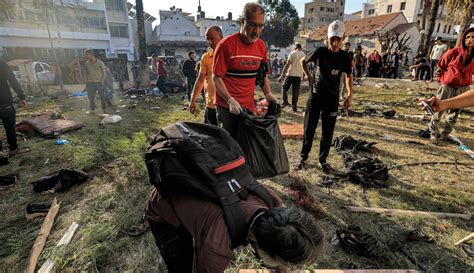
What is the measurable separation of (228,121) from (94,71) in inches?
260

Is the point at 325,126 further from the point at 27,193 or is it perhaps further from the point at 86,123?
the point at 86,123

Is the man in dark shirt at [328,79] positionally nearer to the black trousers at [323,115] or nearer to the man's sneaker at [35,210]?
the black trousers at [323,115]

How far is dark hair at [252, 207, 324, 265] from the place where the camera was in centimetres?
101

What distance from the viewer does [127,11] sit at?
31453 millimetres

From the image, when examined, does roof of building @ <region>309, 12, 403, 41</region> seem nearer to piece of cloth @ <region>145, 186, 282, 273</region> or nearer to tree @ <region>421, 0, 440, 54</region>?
tree @ <region>421, 0, 440, 54</region>

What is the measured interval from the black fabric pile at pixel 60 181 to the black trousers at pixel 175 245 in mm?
2778

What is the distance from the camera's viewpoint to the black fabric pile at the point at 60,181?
3.54 m

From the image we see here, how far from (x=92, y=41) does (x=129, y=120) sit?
26562mm

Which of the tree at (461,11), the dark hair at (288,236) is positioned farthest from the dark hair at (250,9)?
the tree at (461,11)

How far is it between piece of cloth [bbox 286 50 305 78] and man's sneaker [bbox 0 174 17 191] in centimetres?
656

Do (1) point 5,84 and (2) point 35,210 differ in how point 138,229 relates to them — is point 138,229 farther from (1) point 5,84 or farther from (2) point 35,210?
(1) point 5,84

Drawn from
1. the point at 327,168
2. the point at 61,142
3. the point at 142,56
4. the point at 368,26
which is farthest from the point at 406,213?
the point at 368,26

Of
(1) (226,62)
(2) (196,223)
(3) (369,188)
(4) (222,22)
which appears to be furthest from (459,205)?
(4) (222,22)

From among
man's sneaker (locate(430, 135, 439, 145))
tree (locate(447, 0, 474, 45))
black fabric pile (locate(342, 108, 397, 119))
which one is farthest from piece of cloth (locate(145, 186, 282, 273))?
tree (locate(447, 0, 474, 45))
